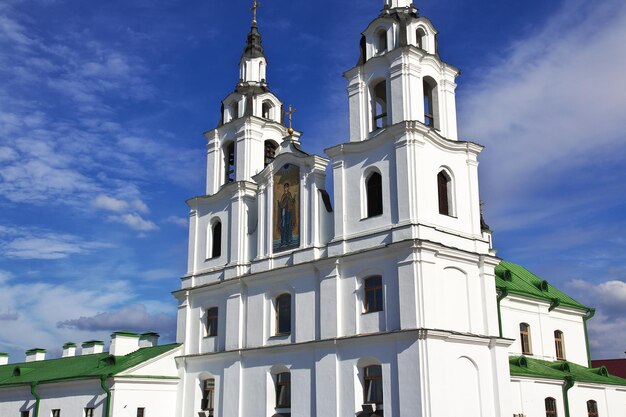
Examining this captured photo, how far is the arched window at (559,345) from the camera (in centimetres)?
3556

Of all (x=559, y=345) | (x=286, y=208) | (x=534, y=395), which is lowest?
(x=534, y=395)

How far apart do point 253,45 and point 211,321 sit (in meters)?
13.9

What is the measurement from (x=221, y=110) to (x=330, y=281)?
12.7 meters

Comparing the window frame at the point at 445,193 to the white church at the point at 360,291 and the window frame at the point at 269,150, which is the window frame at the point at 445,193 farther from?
the window frame at the point at 269,150

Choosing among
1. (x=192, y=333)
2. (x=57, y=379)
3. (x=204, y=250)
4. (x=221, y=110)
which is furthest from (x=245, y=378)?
(x=221, y=110)

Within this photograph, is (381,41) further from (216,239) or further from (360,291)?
(216,239)

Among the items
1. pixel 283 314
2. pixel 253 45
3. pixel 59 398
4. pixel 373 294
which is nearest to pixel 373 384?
pixel 373 294

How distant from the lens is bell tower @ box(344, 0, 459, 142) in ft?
90.5

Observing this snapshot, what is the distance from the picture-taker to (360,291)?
26.7 metres

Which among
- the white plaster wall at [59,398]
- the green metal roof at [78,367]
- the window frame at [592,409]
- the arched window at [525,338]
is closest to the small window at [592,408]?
the window frame at [592,409]

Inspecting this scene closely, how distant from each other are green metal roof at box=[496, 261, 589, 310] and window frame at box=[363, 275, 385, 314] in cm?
854

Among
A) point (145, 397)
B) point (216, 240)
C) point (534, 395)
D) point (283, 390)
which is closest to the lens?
point (283, 390)

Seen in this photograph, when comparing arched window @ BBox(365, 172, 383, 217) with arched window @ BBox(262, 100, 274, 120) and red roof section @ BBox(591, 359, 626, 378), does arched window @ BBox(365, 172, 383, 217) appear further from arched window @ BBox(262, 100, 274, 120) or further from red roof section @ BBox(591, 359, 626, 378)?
red roof section @ BBox(591, 359, 626, 378)

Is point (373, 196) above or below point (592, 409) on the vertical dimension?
above
